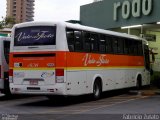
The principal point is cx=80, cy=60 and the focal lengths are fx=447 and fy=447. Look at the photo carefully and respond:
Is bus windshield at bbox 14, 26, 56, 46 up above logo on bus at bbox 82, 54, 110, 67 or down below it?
above

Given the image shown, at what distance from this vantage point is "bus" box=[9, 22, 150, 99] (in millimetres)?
16516

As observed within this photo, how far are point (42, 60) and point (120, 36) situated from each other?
6.07 metres

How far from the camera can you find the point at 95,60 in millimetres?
18891

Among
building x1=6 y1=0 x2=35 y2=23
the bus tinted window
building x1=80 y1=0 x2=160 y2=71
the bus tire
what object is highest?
building x1=6 y1=0 x2=35 y2=23

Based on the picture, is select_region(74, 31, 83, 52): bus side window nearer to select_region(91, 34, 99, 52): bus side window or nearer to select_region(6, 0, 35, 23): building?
select_region(91, 34, 99, 52): bus side window

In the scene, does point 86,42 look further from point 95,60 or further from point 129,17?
point 129,17

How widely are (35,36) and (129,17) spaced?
1148 centimetres

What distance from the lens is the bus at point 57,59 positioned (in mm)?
16516

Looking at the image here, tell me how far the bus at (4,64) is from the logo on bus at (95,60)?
142 inches

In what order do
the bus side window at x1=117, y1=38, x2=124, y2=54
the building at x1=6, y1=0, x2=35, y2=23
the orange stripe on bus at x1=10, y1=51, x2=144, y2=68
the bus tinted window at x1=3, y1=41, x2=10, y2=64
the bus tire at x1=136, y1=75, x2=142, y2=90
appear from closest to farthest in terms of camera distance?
the orange stripe on bus at x1=10, y1=51, x2=144, y2=68
the bus tinted window at x1=3, y1=41, x2=10, y2=64
the bus side window at x1=117, y1=38, x2=124, y2=54
the bus tire at x1=136, y1=75, x2=142, y2=90
the building at x1=6, y1=0, x2=35, y2=23

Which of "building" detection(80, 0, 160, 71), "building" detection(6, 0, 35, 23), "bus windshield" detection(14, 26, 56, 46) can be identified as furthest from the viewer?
"building" detection(6, 0, 35, 23)

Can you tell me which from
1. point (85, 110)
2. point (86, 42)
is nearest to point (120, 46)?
point (86, 42)

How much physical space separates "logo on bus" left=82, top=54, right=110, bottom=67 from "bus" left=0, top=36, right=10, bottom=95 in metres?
3.62

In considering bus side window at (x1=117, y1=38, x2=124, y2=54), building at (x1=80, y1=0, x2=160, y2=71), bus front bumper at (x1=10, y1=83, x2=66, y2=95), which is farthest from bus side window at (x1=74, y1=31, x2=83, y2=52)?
building at (x1=80, y1=0, x2=160, y2=71)
